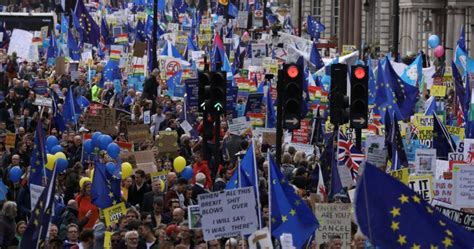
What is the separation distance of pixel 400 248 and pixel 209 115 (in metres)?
14.3

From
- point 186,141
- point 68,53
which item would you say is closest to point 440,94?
point 186,141

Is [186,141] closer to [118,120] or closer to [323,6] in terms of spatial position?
[118,120]

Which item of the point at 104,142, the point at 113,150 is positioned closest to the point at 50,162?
the point at 113,150

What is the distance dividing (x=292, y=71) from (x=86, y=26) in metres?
30.7

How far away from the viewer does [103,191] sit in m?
23.4

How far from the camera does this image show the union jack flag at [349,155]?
26016 millimetres

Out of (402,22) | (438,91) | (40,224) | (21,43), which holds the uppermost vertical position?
(40,224)

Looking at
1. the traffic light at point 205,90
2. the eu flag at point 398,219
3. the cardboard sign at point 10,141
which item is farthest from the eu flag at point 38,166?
the eu flag at point 398,219

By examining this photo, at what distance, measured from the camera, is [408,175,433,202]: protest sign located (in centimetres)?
2147

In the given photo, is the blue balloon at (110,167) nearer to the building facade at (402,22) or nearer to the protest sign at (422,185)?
the protest sign at (422,185)

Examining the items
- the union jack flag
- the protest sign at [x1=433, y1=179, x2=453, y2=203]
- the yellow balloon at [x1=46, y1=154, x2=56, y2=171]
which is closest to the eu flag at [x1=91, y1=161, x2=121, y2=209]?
the yellow balloon at [x1=46, y1=154, x2=56, y2=171]

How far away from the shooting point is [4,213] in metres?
21.2

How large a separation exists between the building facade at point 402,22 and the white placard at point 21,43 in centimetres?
959

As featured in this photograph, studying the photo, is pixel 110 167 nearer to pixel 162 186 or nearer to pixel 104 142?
pixel 162 186
